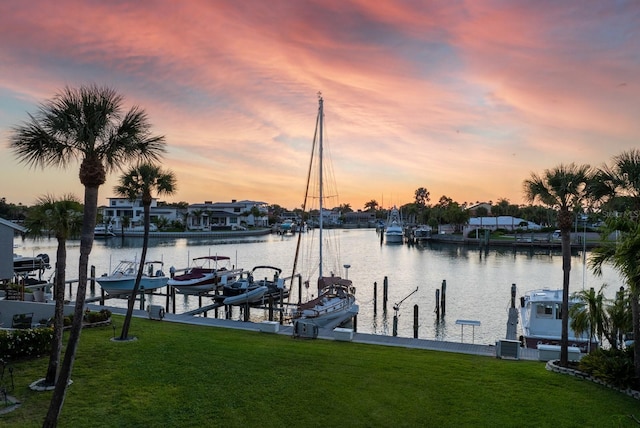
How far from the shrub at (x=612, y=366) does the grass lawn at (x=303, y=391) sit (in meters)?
0.49

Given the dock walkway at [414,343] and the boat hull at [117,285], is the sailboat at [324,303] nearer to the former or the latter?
the dock walkway at [414,343]

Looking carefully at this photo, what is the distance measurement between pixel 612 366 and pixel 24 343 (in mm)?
17860

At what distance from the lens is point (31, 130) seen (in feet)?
35.6

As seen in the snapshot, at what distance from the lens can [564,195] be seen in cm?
1565

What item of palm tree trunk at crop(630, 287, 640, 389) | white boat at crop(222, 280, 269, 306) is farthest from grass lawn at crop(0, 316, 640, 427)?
white boat at crop(222, 280, 269, 306)

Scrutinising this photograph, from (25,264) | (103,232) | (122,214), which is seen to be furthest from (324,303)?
(122,214)

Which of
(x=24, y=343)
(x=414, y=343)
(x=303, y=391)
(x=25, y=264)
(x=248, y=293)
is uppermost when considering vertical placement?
(x=24, y=343)

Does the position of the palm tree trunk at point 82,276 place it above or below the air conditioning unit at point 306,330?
above

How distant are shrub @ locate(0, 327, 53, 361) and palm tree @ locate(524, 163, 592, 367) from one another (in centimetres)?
1690

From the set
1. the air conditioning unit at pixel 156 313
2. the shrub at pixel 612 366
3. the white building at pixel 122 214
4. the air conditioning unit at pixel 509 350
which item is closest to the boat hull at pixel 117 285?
the air conditioning unit at pixel 156 313

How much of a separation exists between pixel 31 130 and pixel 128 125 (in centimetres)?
217

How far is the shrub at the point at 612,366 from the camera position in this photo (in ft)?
43.5

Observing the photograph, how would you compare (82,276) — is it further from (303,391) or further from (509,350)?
(509,350)

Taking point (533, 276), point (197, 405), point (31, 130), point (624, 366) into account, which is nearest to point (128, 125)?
point (31, 130)
